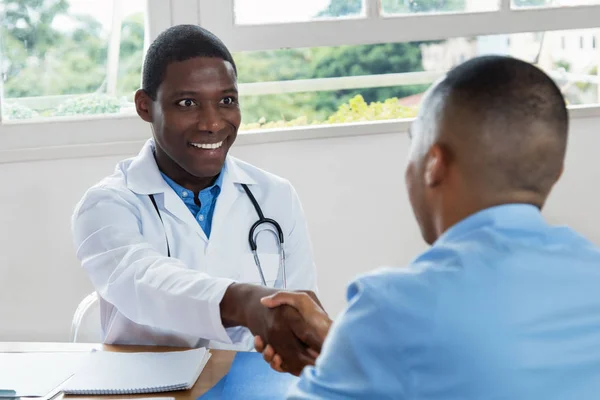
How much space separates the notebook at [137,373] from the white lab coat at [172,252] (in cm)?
6

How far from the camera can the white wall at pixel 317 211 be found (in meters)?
3.14

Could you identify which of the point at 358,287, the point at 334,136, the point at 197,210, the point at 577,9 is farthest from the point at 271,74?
the point at 358,287

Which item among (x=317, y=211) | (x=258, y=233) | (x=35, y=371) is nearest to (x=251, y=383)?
Result: (x=35, y=371)

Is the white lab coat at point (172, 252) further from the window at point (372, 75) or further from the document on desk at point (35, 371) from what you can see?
the window at point (372, 75)

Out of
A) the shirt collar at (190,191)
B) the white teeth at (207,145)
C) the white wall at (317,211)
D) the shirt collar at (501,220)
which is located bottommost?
the white wall at (317,211)

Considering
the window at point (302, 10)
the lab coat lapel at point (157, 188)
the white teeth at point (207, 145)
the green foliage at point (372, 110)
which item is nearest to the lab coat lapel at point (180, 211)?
the lab coat lapel at point (157, 188)

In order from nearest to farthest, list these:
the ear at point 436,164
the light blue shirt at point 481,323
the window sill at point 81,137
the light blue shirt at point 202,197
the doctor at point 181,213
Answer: the light blue shirt at point 481,323 < the ear at point 436,164 < the doctor at point 181,213 < the light blue shirt at point 202,197 < the window sill at point 81,137

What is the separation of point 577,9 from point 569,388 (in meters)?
2.86

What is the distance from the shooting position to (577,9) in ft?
11.4

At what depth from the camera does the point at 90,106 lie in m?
3.24

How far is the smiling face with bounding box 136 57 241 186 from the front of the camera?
6.40 feet

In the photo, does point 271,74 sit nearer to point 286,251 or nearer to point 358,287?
point 286,251

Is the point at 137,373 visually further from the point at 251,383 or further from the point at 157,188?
the point at 157,188

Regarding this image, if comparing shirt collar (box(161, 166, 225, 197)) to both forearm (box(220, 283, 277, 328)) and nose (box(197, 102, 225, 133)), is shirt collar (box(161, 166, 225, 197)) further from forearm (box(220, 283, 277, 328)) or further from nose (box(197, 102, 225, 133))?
→ forearm (box(220, 283, 277, 328))
